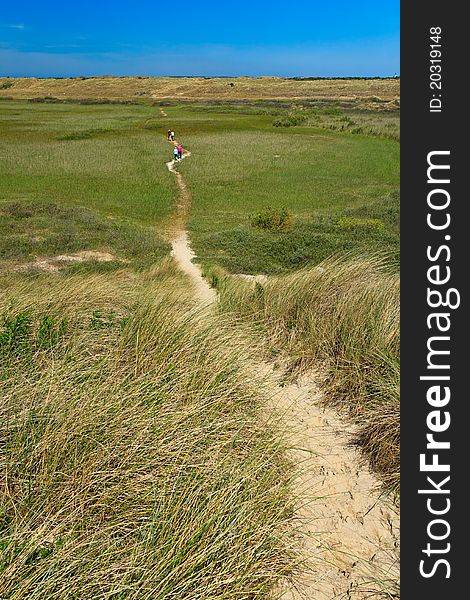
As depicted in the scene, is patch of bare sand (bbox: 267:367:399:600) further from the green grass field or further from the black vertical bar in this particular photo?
the green grass field

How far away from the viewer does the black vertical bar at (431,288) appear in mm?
3094

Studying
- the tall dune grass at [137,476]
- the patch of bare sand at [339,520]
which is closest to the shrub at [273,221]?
the patch of bare sand at [339,520]

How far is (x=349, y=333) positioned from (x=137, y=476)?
3.85 metres

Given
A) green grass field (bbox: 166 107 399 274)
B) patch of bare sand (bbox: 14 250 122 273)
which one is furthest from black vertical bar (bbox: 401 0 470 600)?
patch of bare sand (bbox: 14 250 122 273)

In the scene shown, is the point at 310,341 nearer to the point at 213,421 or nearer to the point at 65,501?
the point at 213,421

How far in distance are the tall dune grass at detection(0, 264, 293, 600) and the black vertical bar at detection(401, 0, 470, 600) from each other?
1083 millimetres

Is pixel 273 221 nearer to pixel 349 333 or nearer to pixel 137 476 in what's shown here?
pixel 349 333

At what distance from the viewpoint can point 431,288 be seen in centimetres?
343

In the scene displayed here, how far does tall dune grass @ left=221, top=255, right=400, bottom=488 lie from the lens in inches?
207

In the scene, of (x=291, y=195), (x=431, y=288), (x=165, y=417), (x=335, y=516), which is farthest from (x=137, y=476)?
(x=291, y=195)

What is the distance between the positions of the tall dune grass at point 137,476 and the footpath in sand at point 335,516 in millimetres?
297

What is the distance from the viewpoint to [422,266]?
3467 mm

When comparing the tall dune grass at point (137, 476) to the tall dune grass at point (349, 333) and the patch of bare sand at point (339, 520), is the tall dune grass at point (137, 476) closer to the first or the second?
the patch of bare sand at point (339, 520)

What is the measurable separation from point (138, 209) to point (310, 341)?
55.5ft
